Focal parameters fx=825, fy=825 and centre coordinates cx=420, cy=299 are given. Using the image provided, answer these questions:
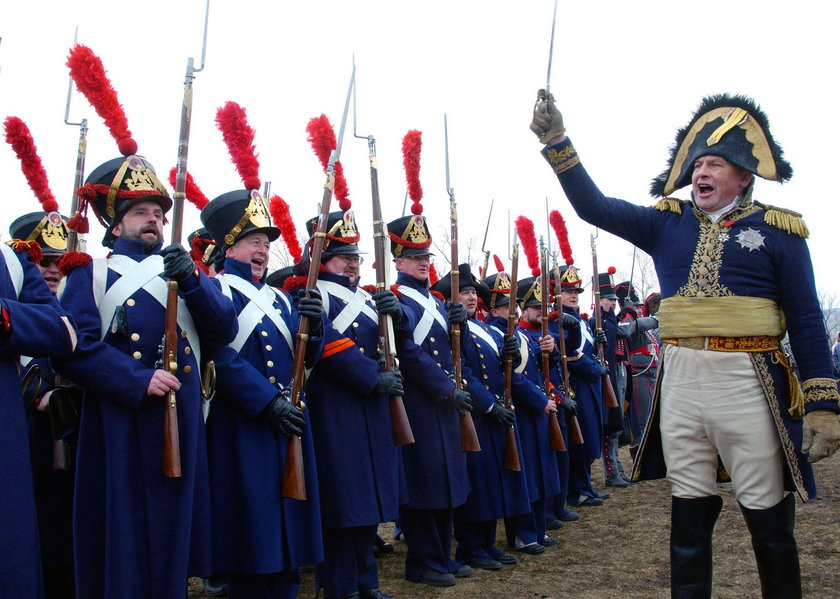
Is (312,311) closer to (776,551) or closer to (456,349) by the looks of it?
(456,349)

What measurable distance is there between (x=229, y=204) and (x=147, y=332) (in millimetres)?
1127

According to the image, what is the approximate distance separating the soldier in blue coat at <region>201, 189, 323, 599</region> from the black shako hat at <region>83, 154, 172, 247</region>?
2.18 feet

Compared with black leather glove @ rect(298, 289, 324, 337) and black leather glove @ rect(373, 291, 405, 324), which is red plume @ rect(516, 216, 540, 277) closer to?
black leather glove @ rect(373, 291, 405, 324)

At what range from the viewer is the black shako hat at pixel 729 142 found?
Result: 12.4 ft

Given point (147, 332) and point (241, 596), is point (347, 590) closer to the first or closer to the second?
point (241, 596)

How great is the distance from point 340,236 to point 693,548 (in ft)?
9.61

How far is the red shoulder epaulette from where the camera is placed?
3.82 m

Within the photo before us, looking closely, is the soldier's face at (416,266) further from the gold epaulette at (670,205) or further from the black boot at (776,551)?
the black boot at (776,551)

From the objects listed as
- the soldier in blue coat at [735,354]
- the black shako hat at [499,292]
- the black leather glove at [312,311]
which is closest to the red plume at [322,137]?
the black leather glove at [312,311]

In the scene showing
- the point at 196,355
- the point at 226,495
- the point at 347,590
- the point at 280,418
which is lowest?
the point at 347,590

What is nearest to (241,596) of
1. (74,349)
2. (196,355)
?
Answer: (196,355)

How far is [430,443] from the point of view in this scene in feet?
18.9

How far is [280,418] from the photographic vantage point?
4285 millimetres

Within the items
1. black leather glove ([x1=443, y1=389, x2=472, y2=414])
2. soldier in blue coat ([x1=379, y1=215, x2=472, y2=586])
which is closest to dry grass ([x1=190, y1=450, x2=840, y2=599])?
soldier in blue coat ([x1=379, y1=215, x2=472, y2=586])
